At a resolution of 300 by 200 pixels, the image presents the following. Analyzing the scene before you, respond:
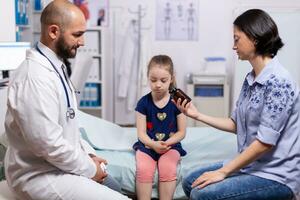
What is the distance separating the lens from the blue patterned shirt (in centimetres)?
153

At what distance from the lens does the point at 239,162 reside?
5.19 ft

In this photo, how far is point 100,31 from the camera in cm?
420

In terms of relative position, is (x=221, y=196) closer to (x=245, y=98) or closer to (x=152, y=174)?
(x=245, y=98)

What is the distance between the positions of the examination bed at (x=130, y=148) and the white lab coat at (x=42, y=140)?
1.90ft

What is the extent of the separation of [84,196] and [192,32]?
3214 millimetres

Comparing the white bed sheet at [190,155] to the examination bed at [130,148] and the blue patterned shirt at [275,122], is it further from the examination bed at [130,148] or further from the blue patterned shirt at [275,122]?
the blue patterned shirt at [275,122]

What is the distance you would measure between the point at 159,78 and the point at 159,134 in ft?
1.00

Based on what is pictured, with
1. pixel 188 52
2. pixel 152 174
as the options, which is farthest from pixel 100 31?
pixel 152 174

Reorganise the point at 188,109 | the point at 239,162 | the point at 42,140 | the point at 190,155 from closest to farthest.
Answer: the point at 42,140 < the point at 239,162 < the point at 188,109 < the point at 190,155

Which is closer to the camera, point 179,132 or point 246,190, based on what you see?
point 246,190

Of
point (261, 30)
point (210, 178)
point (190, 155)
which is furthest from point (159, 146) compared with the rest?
point (261, 30)

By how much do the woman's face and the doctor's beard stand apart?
25.3 inches

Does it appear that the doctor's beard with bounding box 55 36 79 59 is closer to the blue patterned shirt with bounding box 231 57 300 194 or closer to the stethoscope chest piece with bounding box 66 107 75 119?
the stethoscope chest piece with bounding box 66 107 75 119

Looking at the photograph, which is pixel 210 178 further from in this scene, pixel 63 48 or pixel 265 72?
pixel 63 48
